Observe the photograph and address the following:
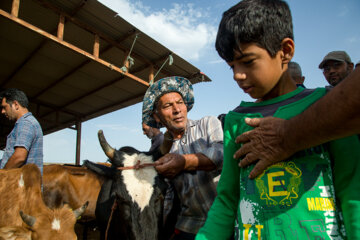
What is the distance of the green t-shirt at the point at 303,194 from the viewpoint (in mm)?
889

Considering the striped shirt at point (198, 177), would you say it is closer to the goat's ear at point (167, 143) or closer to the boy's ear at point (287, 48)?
the goat's ear at point (167, 143)

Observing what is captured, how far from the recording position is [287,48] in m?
1.15

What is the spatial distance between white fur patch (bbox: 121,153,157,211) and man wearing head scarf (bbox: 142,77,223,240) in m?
0.24

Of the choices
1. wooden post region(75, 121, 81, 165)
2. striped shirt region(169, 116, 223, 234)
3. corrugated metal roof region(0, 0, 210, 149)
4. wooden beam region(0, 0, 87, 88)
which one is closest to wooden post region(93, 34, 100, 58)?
corrugated metal roof region(0, 0, 210, 149)

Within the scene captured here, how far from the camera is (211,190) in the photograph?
2.25 metres

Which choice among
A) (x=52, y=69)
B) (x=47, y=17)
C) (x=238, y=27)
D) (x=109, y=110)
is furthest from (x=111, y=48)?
(x=238, y=27)

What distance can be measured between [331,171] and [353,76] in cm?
38

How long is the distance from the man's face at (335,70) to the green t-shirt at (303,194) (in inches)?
135

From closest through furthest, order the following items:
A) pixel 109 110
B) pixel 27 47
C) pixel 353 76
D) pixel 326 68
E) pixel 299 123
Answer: pixel 353 76 < pixel 299 123 < pixel 326 68 < pixel 27 47 < pixel 109 110

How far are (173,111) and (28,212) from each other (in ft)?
7.73

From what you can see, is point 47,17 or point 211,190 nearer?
point 211,190

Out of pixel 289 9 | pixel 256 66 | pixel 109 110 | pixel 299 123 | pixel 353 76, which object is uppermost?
pixel 109 110

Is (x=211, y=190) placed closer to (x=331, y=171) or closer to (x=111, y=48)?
(x=331, y=171)

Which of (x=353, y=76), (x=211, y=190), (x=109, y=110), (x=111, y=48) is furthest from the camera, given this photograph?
(x=109, y=110)
